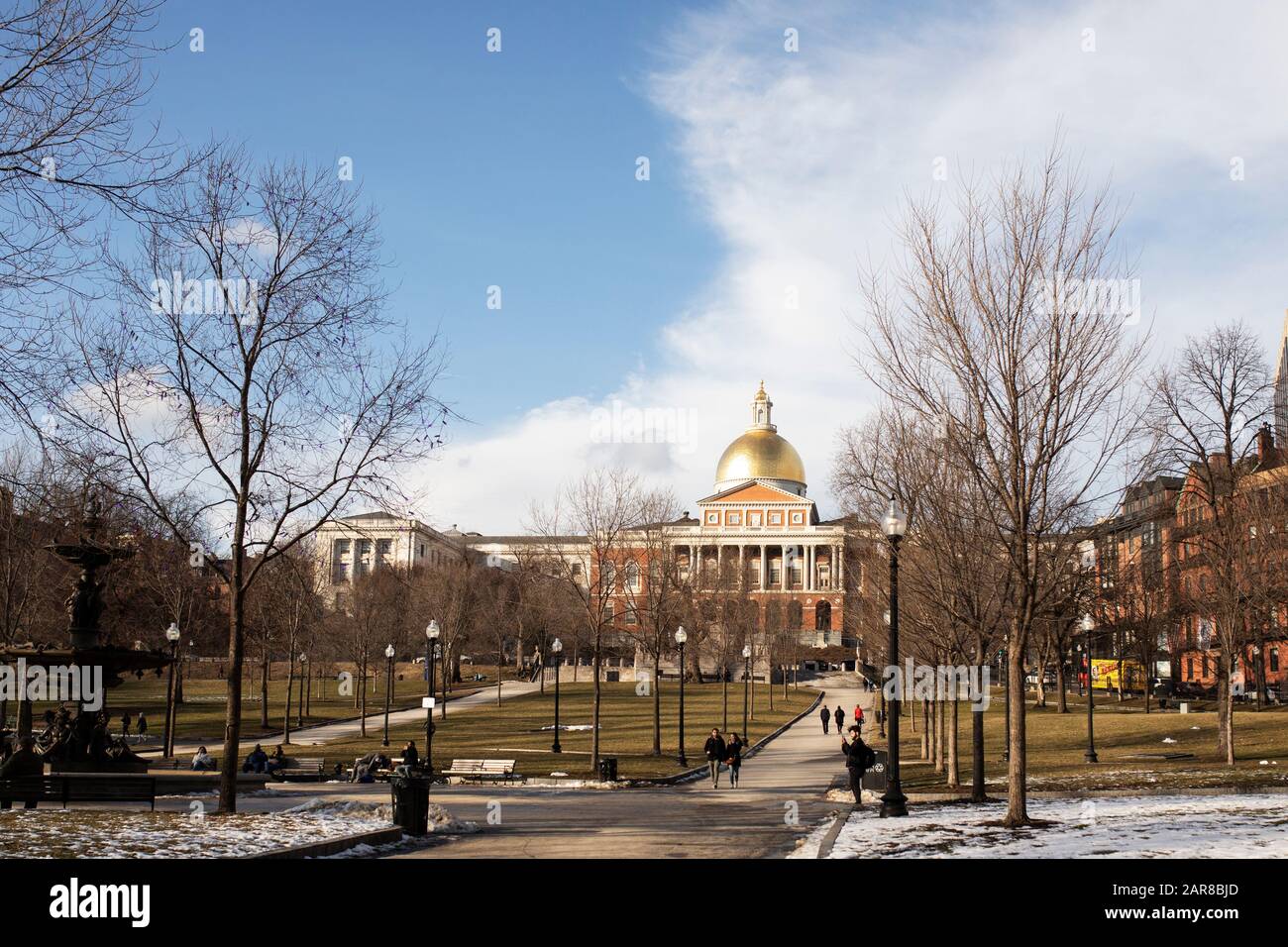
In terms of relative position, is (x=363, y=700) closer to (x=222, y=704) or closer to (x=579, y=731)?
(x=579, y=731)

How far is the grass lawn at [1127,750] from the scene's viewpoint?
2517cm

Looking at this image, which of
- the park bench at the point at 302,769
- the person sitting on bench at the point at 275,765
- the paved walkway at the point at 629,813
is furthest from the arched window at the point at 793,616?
the person sitting on bench at the point at 275,765

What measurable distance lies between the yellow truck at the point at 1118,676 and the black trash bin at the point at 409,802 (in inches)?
2221

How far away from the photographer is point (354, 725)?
176 ft

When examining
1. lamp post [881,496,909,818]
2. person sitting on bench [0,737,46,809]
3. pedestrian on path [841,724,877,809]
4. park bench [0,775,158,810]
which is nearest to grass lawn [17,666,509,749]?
person sitting on bench [0,737,46,809]

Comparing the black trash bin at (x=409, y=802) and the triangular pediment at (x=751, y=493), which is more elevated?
the triangular pediment at (x=751, y=493)

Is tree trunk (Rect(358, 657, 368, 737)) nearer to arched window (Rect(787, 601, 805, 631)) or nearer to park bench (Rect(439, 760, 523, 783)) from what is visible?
park bench (Rect(439, 760, 523, 783))

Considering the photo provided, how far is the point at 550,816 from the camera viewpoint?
20094 millimetres

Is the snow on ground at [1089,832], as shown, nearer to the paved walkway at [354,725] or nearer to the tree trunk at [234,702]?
the tree trunk at [234,702]

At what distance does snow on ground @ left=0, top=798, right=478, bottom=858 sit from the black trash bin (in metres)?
0.34

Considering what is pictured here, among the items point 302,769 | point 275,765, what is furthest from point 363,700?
point 275,765
